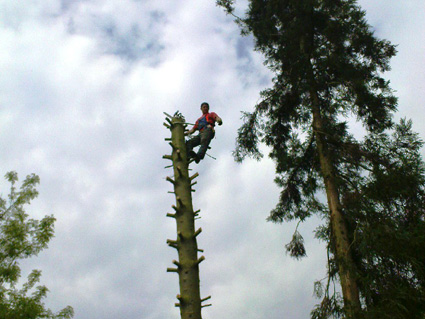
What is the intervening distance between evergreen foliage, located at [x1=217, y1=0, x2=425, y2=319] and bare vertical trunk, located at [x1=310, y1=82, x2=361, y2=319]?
22 mm

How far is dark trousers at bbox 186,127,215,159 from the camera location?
16.4 ft

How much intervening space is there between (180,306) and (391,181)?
18.8 ft

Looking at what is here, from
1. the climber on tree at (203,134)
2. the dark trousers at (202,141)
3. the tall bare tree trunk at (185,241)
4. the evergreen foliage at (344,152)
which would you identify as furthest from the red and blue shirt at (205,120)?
the evergreen foliage at (344,152)

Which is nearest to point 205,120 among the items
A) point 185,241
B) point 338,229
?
point 185,241

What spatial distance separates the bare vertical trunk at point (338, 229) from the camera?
639 centimetres

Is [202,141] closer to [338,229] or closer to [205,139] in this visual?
[205,139]

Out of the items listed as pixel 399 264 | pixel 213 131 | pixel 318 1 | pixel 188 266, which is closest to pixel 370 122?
pixel 318 1

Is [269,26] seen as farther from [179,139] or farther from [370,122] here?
[179,139]

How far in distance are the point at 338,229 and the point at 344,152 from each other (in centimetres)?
210

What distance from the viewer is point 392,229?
6.24 m

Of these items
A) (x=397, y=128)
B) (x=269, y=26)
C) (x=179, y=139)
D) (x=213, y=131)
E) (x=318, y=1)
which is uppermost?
(x=269, y=26)

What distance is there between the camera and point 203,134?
5.15 meters

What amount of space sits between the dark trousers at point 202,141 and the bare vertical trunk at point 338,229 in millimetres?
3933

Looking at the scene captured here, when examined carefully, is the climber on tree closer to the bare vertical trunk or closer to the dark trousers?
the dark trousers
